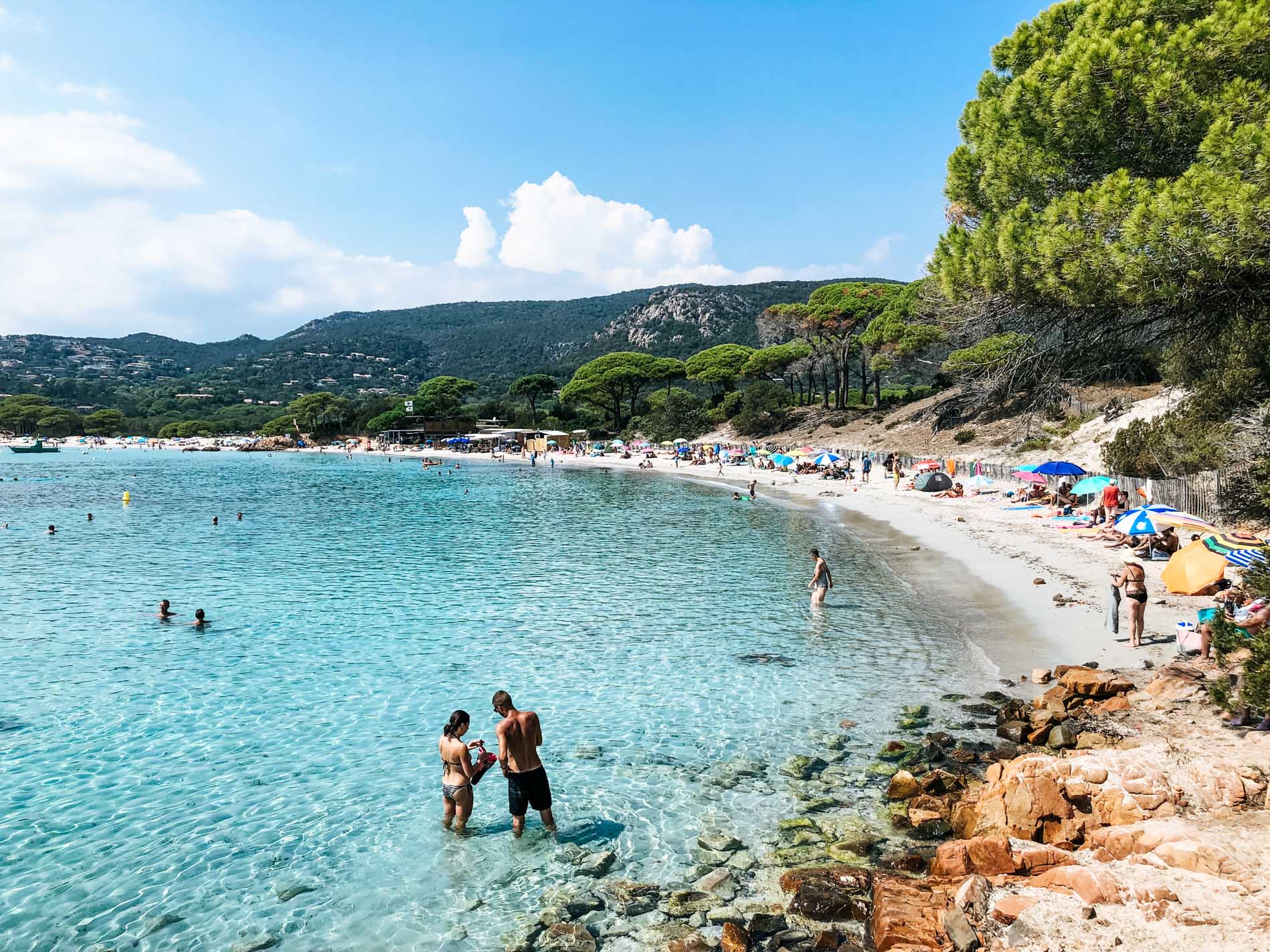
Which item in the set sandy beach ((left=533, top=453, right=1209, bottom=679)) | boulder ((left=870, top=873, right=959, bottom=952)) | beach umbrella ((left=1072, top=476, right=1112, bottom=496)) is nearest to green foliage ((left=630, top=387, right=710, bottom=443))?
sandy beach ((left=533, top=453, right=1209, bottom=679))

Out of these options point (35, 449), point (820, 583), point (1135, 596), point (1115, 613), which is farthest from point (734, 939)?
point (35, 449)

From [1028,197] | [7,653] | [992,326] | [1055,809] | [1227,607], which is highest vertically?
[1028,197]

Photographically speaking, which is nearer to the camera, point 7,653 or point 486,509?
point 7,653

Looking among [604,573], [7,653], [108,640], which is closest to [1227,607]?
[604,573]

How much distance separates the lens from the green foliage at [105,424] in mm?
157750

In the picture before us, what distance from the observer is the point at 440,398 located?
414ft

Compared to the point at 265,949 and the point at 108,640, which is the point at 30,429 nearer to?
the point at 108,640

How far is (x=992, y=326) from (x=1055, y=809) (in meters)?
8.98

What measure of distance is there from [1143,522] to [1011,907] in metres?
16.3

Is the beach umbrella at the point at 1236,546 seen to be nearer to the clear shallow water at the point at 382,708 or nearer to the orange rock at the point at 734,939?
the clear shallow water at the point at 382,708

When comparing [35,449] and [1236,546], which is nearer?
[1236,546]

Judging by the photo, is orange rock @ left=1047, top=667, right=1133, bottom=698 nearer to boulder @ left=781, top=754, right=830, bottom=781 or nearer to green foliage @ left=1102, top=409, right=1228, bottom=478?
boulder @ left=781, top=754, right=830, bottom=781

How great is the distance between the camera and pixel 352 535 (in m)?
32.8

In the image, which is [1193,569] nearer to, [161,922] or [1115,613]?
[1115,613]
